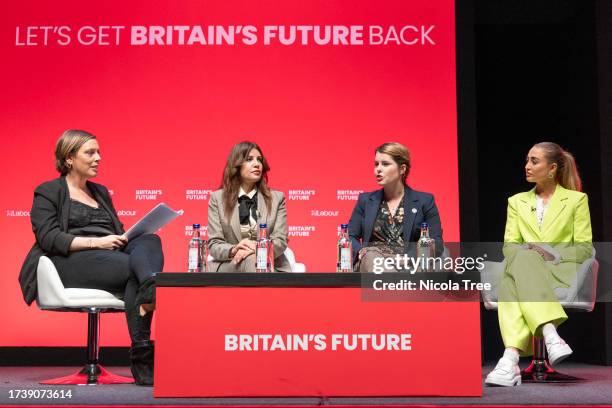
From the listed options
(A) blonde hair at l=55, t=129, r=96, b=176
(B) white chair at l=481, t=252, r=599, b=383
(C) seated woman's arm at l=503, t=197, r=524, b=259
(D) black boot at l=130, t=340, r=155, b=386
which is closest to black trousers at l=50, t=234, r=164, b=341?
(D) black boot at l=130, t=340, r=155, b=386

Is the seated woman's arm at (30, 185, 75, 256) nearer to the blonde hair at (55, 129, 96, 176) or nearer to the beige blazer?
the blonde hair at (55, 129, 96, 176)

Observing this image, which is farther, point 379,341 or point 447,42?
point 447,42

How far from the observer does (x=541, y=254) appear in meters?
3.92

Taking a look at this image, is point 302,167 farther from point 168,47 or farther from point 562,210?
point 562,210

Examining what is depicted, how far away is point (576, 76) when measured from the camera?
5.45 meters

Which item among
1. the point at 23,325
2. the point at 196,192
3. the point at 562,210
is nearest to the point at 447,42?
the point at 562,210

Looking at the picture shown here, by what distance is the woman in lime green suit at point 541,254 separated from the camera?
3488mm

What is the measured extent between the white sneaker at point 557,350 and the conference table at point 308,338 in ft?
2.20

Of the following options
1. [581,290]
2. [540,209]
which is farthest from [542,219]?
[581,290]

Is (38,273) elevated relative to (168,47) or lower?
lower

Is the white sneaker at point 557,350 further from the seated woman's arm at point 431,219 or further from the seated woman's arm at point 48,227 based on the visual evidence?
the seated woman's arm at point 48,227

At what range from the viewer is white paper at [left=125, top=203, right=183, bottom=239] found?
11.3ft

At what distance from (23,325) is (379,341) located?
2.96m

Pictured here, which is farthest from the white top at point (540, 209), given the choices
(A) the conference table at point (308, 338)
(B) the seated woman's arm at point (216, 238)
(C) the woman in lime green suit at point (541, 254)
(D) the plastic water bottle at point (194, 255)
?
(D) the plastic water bottle at point (194, 255)
